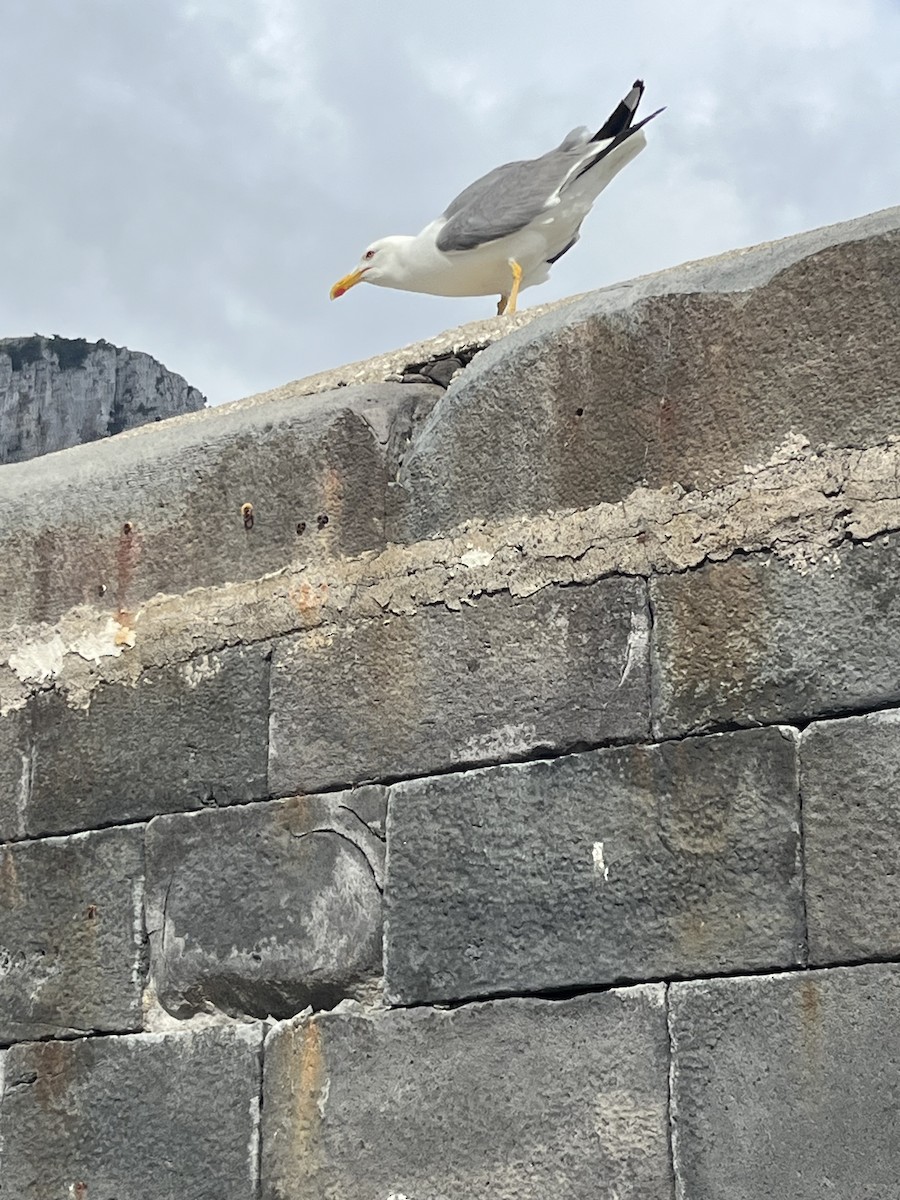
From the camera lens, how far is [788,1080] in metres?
2.40

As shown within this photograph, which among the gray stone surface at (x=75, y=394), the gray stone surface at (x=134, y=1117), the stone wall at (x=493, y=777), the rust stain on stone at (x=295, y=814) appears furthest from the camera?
the gray stone surface at (x=75, y=394)

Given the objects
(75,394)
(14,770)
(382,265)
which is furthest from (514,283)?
(75,394)

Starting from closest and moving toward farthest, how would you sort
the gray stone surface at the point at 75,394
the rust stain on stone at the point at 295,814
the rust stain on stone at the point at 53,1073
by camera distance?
the rust stain on stone at the point at 295,814
the rust stain on stone at the point at 53,1073
the gray stone surface at the point at 75,394

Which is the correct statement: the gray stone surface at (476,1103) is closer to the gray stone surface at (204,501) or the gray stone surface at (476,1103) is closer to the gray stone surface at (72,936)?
the gray stone surface at (72,936)

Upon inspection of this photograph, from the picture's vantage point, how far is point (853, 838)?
2461mm

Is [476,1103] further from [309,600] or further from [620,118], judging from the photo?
[620,118]

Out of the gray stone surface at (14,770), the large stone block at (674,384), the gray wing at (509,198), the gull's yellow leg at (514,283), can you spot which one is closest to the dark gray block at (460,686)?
the large stone block at (674,384)

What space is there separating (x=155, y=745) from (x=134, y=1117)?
26.7 inches

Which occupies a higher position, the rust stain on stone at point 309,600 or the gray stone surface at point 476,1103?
the rust stain on stone at point 309,600

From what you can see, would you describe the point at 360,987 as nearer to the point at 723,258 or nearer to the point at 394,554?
the point at 394,554

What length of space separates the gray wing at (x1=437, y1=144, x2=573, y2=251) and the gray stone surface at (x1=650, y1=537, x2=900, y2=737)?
211cm

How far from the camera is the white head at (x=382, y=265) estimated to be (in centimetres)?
513

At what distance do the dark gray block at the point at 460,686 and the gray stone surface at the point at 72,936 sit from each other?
389 mm

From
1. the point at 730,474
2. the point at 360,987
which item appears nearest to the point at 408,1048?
the point at 360,987
